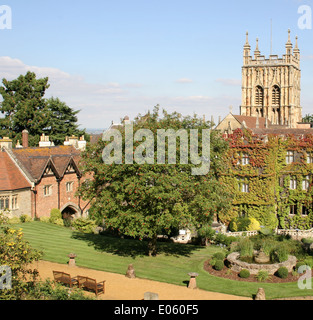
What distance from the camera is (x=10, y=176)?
4056cm

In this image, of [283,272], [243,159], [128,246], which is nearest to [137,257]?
[128,246]

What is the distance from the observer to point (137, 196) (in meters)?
30.0

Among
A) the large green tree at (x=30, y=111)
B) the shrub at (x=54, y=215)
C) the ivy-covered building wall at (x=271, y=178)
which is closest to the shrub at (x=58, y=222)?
the shrub at (x=54, y=215)

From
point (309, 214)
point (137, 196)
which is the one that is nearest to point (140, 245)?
point (137, 196)

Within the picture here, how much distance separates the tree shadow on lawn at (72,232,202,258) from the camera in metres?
33.7

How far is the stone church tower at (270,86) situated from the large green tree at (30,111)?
157ft

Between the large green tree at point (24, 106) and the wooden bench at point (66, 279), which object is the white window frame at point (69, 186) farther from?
the large green tree at point (24, 106)

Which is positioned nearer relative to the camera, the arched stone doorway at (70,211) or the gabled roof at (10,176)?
the gabled roof at (10,176)

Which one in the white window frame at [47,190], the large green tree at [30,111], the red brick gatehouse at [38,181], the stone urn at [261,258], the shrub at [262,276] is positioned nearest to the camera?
the shrub at [262,276]
